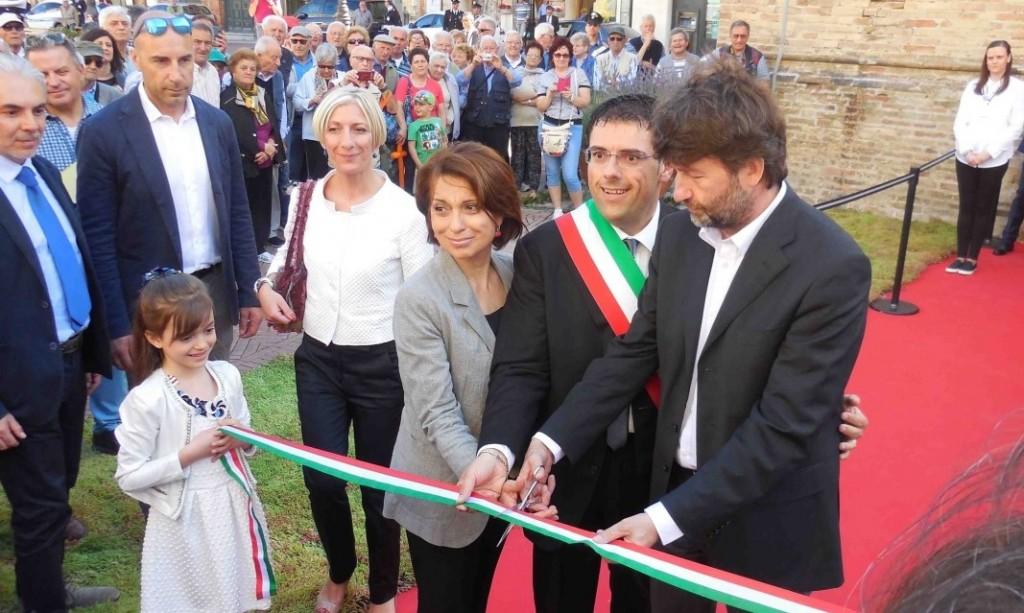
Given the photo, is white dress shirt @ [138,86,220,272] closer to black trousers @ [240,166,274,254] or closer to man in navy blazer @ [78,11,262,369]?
man in navy blazer @ [78,11,262,369]

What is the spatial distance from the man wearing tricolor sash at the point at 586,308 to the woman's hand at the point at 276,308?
1.09 metres

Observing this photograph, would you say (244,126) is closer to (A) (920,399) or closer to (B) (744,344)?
(A) (920,399)

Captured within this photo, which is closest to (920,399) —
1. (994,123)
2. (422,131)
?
(994,123)

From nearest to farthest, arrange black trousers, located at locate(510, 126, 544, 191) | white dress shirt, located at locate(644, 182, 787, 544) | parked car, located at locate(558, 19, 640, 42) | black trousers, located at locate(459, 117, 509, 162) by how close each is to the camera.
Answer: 1. white dress shirt, located at locate(644, 182, 787, 544)
2. black trousers, located at locate(459, 117, 509, 162)
3. black trousers, located at locate(510, 126, 544, 191)
4. parked car, located at locate(558, 19, 640, 42)

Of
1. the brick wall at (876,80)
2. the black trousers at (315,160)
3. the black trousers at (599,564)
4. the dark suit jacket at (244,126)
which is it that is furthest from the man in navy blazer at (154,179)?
the brick wall at (876,80)

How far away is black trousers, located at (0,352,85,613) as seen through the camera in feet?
9.60

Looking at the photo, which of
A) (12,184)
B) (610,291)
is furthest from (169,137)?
(610,291)

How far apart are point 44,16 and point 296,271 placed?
27851 mm

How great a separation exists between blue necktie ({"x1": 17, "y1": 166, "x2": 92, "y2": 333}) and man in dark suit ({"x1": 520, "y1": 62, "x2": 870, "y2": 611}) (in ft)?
6.14

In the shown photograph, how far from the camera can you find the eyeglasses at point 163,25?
11.5 ft

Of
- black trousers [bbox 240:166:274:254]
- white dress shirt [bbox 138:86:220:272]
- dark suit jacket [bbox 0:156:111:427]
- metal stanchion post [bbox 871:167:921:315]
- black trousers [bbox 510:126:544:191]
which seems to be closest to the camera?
dark suit jacket [bbox 0:156:111:427]

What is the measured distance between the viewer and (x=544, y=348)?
8.27ft

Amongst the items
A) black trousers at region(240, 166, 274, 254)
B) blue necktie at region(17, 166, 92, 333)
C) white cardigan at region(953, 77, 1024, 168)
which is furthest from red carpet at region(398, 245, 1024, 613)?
black trousers at region(240, 166, 274, 254)

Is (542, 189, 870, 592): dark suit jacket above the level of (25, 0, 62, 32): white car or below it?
below
